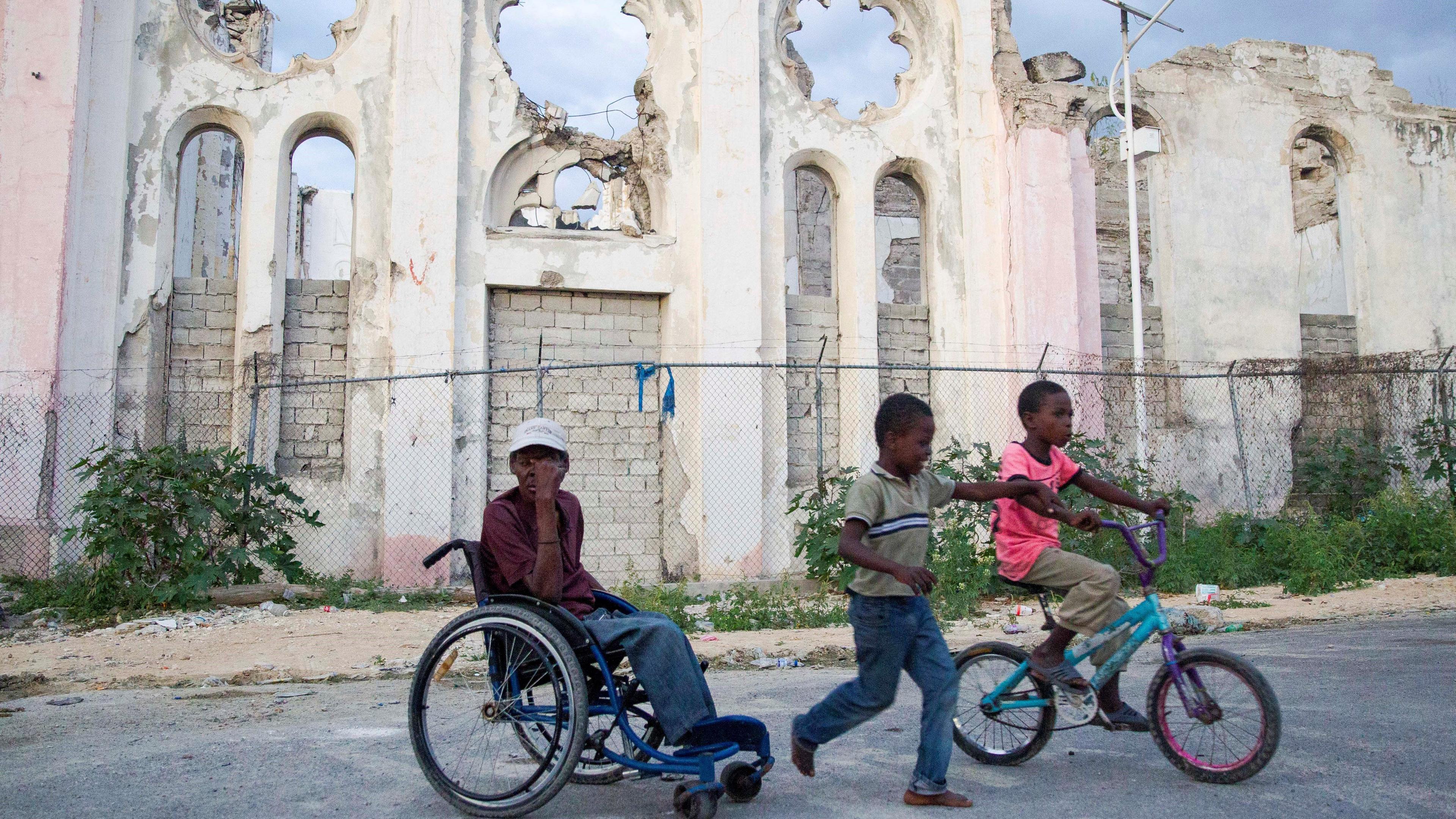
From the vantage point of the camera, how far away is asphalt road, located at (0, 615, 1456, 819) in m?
3.51

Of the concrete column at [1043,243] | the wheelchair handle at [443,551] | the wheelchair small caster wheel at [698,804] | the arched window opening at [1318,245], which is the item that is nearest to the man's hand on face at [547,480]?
the wheelchair handle at [443,551]

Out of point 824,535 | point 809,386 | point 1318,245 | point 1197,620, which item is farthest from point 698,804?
point 1318,245

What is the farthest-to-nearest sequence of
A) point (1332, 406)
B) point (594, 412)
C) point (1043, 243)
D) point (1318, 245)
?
point (1318, 245), point (1332, 406), point (1043, 243), point (594, 412)

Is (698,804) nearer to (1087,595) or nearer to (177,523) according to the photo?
(1087,595)

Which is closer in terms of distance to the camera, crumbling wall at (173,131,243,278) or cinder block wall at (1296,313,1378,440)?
cinder block wall at (1296,313,1378,440)

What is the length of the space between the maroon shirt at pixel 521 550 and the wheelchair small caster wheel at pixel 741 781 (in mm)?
706

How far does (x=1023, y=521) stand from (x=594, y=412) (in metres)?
7.98

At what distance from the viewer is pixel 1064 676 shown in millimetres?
3826

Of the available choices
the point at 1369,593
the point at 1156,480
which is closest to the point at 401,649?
the point at 1369,593

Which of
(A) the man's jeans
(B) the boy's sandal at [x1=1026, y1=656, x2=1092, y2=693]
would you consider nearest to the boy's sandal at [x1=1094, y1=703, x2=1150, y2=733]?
(B) the boy's sandal at [x1=1026, y1=656, x2=1092, y2=693]

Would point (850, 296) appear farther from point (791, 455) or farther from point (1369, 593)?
point (1369, 593)

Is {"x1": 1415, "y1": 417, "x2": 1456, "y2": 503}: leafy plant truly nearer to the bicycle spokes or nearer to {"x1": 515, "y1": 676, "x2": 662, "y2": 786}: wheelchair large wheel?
the bicycle spokes

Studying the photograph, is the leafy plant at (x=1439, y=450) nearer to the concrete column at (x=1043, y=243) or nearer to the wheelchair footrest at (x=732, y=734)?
the concrete column at (x=1043, y=243)

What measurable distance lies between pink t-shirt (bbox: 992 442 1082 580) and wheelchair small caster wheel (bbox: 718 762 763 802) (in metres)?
1.23
